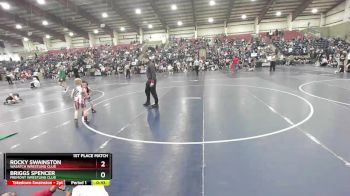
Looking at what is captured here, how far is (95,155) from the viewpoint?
1.89 metres

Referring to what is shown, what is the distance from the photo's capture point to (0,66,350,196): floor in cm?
383

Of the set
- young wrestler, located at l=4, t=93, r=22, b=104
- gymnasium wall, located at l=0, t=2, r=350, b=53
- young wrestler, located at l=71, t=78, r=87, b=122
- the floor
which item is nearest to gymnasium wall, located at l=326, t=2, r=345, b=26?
gymnasium wall, located at l=0, t=2, r=350, b=53

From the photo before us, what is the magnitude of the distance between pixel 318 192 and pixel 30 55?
2018 inches

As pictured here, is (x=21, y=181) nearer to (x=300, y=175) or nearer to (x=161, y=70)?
(x=300, y=175)

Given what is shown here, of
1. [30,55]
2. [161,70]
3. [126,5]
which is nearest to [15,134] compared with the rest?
[161,70]

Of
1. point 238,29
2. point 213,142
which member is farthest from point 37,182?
point 238,29

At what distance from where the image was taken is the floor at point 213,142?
12.6 ft

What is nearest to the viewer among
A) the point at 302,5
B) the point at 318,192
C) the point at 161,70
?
the point at 318,192
